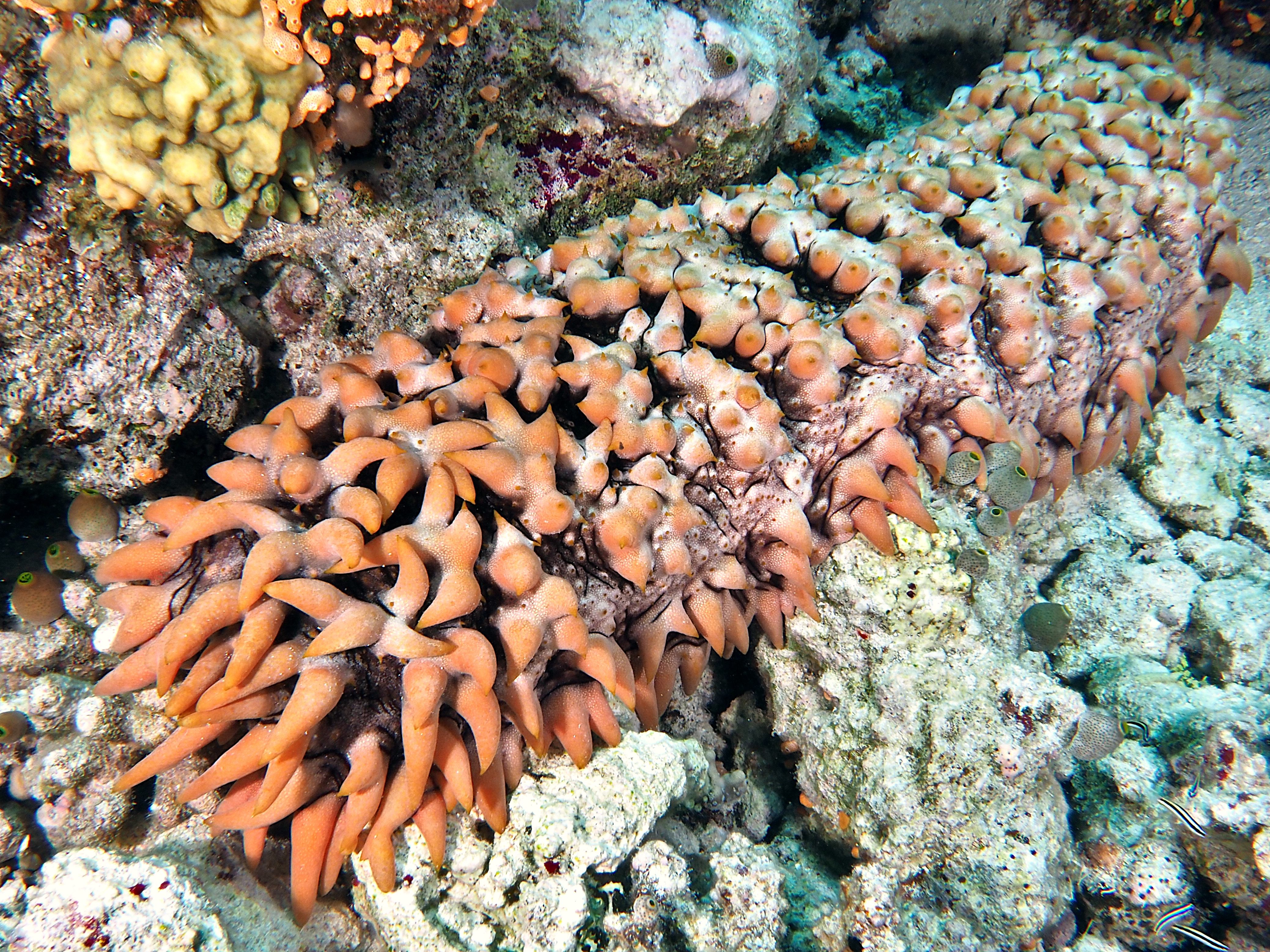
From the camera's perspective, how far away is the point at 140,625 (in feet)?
5.95

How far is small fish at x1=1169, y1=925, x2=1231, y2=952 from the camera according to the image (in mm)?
2451

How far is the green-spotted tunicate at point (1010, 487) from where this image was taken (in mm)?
2557

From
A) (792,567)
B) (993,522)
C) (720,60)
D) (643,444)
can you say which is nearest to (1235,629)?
(993,522)

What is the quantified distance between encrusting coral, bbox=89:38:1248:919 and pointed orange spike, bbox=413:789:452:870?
10mm

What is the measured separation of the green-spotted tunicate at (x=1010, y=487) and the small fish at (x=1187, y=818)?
4.21ft

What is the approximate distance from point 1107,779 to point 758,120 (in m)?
3.17

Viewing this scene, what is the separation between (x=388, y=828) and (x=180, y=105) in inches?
80.6

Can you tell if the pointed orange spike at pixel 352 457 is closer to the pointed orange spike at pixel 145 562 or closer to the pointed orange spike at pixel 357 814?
the pointed orange spike at pixel 145 562

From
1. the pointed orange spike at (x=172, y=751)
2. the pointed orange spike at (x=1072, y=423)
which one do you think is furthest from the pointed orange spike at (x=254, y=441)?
the pointed orange spike at (x=1072, y=423)

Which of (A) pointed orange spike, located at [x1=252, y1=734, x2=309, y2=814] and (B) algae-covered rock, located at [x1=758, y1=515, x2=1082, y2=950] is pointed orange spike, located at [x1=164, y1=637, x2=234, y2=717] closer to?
(A) pointed orange spike, located at [x1=252, y1=734, x2=309, y2=814]

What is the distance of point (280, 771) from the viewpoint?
1678 millimetres

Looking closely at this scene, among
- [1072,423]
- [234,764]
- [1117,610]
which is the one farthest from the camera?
[1117,610]

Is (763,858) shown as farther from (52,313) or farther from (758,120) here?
(758,120)

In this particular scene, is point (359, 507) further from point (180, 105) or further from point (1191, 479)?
point (1191, 479)
